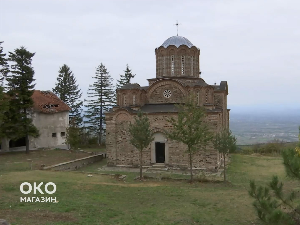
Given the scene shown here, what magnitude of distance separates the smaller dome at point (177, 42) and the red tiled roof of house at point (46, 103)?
526 inches

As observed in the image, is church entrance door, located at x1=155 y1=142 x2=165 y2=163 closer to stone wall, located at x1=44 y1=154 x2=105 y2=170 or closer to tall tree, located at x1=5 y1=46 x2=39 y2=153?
stone wall, located at x1=44 y1=154 x2=105 y2=170

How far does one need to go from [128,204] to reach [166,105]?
1327 cm

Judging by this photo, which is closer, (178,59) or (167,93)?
(167,93)

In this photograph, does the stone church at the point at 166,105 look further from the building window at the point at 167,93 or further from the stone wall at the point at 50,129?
the stone wall at the point at 50,129

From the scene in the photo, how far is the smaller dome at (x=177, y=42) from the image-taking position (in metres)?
26.2

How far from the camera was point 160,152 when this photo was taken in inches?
897

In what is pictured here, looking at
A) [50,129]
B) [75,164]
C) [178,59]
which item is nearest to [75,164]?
[75,164]

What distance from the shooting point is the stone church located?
72.0 ft

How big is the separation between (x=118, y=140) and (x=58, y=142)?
37.3 ft

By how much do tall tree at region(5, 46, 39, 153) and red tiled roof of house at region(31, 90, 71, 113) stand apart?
177 inches

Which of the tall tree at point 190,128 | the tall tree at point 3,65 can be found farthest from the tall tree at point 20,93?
the tall tree at point 190,128

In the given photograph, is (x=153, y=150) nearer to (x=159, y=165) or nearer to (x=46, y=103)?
(x=159, y=165)

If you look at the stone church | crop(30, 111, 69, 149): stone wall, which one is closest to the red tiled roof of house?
crop(30, 111, 69, 149): stone wall

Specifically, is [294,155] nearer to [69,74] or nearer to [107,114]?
[107,114]
